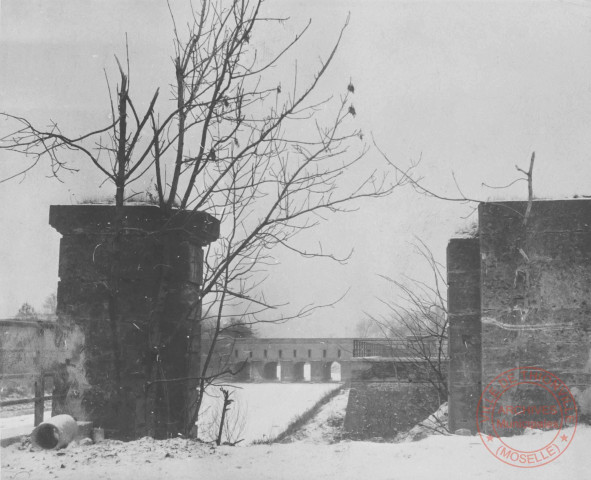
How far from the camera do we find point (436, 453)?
3.37 meters

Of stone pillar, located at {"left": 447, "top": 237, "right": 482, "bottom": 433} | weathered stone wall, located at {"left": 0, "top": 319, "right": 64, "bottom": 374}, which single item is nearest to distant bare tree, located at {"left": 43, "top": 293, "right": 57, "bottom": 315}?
weathered stone wall, located at {"left": 0, "top": 319, "right": 64, "bottom": 374}

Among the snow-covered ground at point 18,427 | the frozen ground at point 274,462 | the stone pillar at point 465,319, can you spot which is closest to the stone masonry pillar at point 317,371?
the snow-covered ground at point 18,427

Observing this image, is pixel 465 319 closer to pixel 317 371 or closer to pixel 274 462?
pixel 274 462

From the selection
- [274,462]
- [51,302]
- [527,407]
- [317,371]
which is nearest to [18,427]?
[274,462]

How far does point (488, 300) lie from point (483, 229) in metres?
0.56

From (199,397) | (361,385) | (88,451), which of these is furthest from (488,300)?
(361,385)

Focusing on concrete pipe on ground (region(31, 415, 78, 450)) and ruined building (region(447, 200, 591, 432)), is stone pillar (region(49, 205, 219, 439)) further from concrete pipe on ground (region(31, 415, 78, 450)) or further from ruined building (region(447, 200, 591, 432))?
ruined building (region(447, 200, 591, 432))

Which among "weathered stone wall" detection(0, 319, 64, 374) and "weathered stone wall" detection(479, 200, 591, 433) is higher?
"weathered stone wall" detection(479, 200, 591, 433)

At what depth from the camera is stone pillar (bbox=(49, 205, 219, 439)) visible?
12.1ft

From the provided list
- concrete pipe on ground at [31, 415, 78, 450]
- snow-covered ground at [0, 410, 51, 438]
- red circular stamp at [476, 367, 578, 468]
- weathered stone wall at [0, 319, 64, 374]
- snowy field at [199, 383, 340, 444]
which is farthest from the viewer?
snowy field at [199, 383, 340, 444]

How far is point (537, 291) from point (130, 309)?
2967 millimetres

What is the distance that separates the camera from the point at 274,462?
3.24m

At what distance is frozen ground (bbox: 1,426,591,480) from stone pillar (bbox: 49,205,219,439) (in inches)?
14.0

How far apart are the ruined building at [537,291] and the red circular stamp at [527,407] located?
0.03 m
